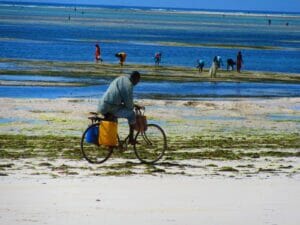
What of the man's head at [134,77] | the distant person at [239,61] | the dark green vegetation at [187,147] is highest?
the distant person at [239,61]

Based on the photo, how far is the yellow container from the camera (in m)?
12.1

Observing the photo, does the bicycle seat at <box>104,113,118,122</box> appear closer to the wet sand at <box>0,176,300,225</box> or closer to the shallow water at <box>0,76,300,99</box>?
the wet sand at <box>0,176,300,225</box>

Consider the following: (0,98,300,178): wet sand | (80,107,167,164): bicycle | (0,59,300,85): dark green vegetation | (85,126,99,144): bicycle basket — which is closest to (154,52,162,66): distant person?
(0,59,300,85): dark green vegetation

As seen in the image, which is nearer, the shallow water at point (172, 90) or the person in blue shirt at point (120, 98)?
the person in blue shirt at point (120, 98)

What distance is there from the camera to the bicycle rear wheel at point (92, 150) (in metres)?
12.2

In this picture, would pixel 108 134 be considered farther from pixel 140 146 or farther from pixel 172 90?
pixel 172 90

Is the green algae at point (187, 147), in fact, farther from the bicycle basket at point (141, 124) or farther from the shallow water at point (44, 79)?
the shallow water at point (44, 79)

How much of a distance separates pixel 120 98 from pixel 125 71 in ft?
96.8

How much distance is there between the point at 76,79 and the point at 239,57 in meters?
12.0

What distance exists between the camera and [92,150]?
518 inches

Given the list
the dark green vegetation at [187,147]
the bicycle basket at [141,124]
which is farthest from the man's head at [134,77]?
the dark green vegetation at [187,147]

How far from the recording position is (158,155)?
12609 mm

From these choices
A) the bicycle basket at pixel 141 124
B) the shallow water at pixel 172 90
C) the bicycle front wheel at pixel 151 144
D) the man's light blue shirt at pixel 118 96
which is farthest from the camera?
the shallow water at pixel 172 90

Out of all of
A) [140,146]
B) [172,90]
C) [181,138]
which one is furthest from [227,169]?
[172,90]
